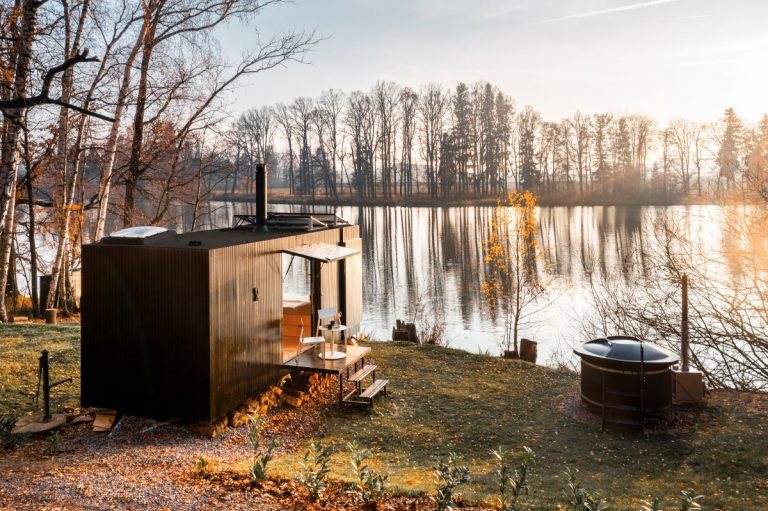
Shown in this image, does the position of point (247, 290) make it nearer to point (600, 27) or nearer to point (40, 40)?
point (40, 40)

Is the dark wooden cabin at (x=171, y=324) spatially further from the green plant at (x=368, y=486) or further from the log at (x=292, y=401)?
the green plant at (x=368, y=486)

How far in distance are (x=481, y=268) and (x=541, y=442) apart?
18785 millimetres

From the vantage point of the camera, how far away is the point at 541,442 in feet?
25.7

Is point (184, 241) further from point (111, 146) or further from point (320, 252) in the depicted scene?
point (111, 146)

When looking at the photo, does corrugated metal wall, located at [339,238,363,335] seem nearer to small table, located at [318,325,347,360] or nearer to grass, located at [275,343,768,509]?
grass, located at [275,343,768,509]

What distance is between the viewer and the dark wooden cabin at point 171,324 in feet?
23.3

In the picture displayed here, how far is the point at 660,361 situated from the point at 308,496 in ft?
19.6

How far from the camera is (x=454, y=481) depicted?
4.67 metres

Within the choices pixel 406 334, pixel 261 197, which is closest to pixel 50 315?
pixel 261 197

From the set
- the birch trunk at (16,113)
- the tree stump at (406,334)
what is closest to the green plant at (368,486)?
the birch trunk at (16,113)

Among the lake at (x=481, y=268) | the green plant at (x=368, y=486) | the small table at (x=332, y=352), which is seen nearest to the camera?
the green plant at (x=368, y=486)

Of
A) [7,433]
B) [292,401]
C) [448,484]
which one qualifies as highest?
[448,484]

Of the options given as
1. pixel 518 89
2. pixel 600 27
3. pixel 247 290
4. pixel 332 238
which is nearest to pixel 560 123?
pixel 518 89

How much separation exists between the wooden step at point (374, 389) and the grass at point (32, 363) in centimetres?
433
